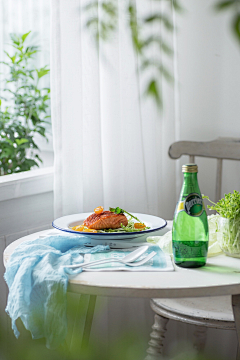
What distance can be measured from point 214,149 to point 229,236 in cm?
81

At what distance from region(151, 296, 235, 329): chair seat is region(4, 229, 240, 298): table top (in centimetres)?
43

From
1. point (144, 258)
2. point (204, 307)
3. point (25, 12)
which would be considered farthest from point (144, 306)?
point (25, 12)

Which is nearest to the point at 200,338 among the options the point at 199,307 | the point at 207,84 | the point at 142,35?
the point at 199,307

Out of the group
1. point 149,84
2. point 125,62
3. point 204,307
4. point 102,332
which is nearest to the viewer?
point 149,84

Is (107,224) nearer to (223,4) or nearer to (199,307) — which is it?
(199,307)

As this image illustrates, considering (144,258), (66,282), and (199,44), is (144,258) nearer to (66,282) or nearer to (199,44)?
(66,282)

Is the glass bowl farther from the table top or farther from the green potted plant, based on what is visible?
the green potted plant

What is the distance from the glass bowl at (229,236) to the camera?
3.14ft

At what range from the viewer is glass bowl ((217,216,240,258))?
3.14 ft

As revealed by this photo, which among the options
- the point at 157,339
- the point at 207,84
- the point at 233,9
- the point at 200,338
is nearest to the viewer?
the point at 233,9

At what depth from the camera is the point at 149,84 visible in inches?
11.1

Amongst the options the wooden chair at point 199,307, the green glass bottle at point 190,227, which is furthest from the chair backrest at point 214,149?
the green glass bottle at point 190,227

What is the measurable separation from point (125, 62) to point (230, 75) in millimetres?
552

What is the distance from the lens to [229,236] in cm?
97
